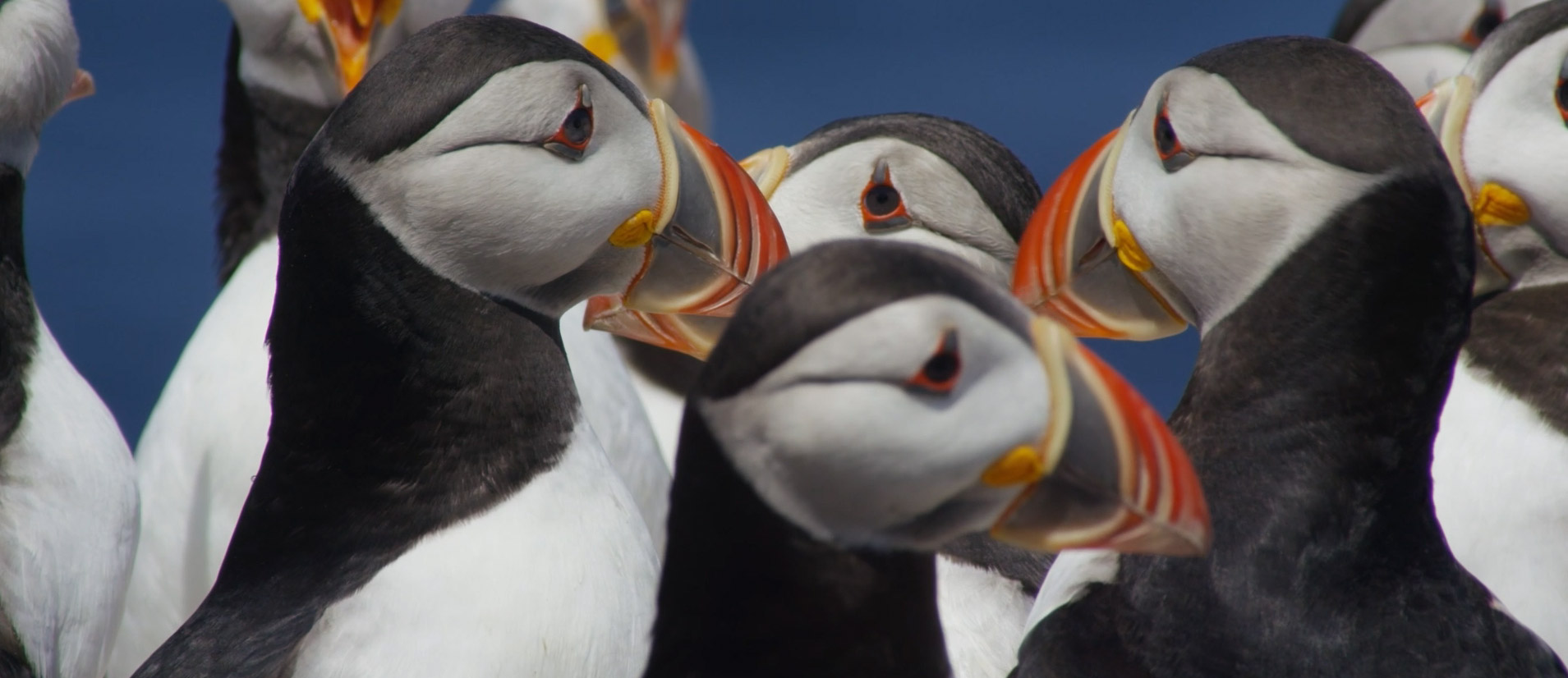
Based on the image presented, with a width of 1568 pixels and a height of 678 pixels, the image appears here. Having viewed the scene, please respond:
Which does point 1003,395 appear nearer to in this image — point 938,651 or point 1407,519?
point 938,651

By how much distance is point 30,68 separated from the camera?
4598 mm

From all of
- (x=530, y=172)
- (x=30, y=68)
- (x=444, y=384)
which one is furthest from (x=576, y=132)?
(x=30, y=68)

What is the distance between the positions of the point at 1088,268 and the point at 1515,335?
104 centimetres

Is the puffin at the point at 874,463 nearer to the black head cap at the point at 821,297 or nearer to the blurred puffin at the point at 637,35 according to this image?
the black head cap at the point at 821,297

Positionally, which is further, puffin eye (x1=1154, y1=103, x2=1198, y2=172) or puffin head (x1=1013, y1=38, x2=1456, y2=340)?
puffin eye (x1=1154, y1=103, x2=1198, y2=172)

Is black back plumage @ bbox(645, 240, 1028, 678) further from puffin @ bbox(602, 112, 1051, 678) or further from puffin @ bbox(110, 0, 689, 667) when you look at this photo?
puffin @ bbox(110, 0, 689, 667)

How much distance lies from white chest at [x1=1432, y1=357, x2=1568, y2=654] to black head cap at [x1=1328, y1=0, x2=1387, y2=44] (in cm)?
370

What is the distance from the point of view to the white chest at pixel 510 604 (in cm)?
317

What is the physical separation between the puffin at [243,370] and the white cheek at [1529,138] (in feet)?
6.71

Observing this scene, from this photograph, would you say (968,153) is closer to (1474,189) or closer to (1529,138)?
(1474,189)

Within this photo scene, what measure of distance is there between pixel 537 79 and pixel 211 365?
169 centimetres

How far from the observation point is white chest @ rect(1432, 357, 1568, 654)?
3.84m

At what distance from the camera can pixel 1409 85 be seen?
20.5 ft

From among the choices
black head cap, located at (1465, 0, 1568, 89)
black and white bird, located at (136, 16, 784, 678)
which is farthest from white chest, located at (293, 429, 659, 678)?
black head cap, located at (1465, 0, 1568, 89)
